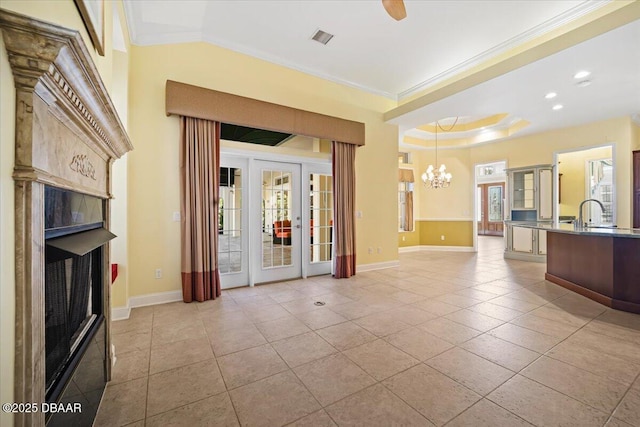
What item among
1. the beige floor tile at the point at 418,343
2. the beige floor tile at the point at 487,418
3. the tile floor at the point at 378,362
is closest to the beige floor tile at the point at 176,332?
the tile floor at the point at 378,362

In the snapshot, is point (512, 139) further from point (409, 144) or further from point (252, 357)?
point (252, 357)

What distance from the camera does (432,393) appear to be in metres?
1.74

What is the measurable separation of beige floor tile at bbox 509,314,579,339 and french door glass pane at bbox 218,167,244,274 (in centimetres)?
368

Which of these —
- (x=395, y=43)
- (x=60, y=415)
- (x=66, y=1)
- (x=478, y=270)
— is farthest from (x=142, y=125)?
(x=478, y=270)

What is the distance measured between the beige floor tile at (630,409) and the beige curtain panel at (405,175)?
20.5 ft

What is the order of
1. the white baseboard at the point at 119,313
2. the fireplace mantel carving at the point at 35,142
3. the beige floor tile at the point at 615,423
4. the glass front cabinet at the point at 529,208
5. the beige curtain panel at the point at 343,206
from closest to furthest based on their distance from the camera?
the fireplace mantel carving at the point at 35,142 → the beige floor tile at the point at 615,423 → the white baseboard at the point at 119,313 → the beige curtain panel at the point at 343,206 → the glass front cabinet at the point at 529,208

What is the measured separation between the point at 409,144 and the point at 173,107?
6024 mm

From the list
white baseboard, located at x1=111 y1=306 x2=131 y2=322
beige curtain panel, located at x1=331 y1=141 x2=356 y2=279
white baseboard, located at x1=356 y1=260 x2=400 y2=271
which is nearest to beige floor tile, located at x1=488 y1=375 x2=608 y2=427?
beige curtain panel, located at x1=331 y1=141 x2=356 y2=279

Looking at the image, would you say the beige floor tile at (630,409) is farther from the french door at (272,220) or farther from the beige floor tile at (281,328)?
the french door at (272,220)

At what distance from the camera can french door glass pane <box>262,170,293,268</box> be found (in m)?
4.43

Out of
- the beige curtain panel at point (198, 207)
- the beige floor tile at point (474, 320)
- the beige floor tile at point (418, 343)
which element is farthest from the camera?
the beige curtain panel at point (198, 207)

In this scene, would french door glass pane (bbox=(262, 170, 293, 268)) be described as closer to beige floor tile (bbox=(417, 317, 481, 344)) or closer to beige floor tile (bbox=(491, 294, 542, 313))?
beige floor tile (bbox=(417, 317, 481, 344))

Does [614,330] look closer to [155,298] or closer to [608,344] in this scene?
[608,344]

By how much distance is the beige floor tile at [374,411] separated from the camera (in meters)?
1.50
